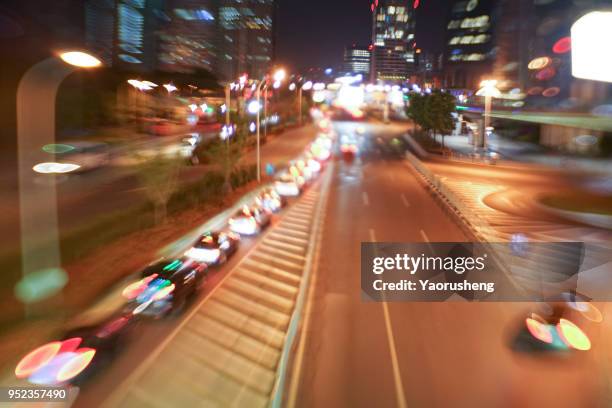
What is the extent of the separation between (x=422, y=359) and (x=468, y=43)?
95450 millimetres

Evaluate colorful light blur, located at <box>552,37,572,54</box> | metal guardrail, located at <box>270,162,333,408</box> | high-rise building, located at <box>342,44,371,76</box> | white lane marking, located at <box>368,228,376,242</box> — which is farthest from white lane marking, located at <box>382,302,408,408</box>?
high-rise building, located at <box>342,44,371,76</box>

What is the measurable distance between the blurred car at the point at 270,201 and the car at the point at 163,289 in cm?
844

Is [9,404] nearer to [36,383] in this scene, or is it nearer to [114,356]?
[36,383]

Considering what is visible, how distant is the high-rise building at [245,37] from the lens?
9006cm

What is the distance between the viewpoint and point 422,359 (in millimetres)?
8969

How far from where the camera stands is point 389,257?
588 inches

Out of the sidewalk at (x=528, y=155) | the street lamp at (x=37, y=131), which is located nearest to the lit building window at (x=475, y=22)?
the sidewalk at (x=528, y=155)

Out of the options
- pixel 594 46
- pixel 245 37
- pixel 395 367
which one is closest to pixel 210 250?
pixel 395 367

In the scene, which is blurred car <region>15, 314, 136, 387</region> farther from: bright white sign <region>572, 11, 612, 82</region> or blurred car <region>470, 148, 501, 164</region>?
blurred car <region>470, 148, 501, 164</region>

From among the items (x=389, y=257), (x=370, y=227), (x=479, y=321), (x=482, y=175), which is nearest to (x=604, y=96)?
(x=482, y=175)

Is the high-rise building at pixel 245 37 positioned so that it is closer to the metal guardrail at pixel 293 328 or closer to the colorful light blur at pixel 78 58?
the metal guardrail at pixel 293 328

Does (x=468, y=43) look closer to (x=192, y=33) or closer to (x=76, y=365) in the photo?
(x=192, y=33)

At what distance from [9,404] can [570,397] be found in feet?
24.1

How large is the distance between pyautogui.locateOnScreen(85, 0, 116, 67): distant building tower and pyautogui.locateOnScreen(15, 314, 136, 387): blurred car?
117ft
